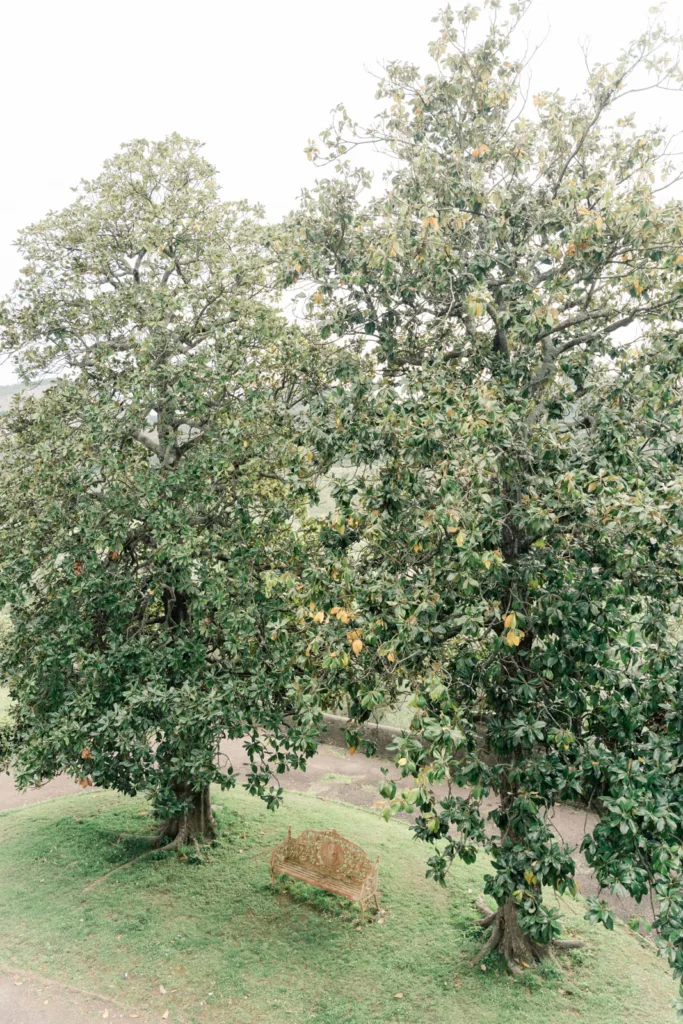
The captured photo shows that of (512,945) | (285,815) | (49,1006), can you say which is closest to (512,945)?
(512,945)

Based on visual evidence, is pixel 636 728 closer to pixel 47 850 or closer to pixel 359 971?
pixel 359 971

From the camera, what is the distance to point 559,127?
7.02m

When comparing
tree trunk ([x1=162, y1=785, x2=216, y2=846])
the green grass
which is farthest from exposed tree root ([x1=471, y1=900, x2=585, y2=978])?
tree trunk ([x1=162, y1=785, x2=216, y2=846])

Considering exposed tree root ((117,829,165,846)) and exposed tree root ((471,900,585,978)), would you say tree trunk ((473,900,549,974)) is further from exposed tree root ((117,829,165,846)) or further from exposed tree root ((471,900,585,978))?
exposed tree root ((117,829,165,846))

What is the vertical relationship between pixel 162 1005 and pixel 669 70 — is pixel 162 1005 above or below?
below

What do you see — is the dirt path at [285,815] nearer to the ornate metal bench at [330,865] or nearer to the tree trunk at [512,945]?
the tree trunk at [512,945]

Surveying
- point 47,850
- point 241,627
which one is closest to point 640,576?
point 241,627

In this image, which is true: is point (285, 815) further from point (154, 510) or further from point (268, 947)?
point (154, 510)

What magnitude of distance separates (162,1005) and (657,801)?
17.1ft

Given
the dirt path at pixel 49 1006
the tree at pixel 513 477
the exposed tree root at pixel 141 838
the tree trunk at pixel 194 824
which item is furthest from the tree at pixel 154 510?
the exposed tree root at pixel 141 838

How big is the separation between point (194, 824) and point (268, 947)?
254cm

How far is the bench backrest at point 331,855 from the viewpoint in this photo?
8.91 m

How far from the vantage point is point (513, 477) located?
607 cm

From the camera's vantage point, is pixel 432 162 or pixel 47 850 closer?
pixel 432 162
